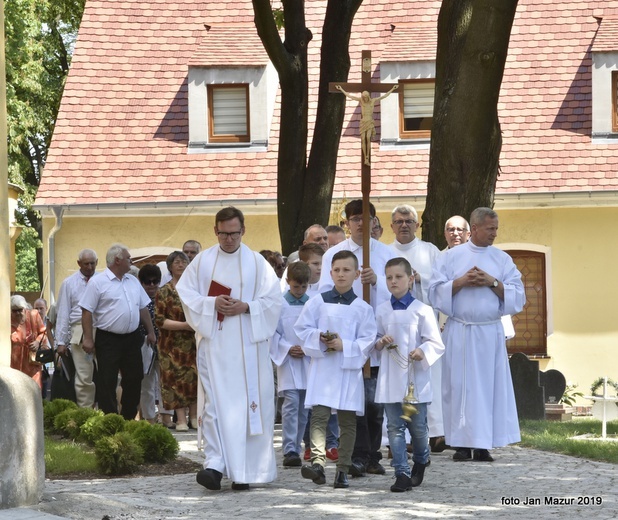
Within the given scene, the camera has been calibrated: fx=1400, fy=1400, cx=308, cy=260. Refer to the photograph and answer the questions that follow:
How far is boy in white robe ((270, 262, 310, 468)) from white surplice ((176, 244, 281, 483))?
1061mm

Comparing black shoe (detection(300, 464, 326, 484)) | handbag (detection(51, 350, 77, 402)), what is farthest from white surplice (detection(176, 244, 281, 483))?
handbag (detection(51, 350, 77, 402))

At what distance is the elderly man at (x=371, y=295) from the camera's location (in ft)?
35.1

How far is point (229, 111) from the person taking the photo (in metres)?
25.3

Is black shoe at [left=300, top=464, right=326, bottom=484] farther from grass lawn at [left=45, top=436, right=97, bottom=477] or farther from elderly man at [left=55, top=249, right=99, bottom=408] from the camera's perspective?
elderly man at [left=55, top=249, right=99, bottom=408]

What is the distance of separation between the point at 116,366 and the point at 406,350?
4.78 meters

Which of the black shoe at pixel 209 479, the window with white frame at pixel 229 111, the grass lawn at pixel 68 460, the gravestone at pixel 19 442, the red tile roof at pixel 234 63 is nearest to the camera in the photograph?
the gravestone at pixel 19 442

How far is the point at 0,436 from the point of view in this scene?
8.42 m

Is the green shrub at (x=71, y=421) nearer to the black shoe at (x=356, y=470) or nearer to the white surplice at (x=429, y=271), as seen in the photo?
the white surplice at (x=429, y=271)

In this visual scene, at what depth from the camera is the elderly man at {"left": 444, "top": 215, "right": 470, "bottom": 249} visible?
40.2 feet

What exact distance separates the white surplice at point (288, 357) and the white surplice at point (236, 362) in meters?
1.13

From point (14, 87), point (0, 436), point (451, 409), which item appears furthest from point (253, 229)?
point (0, 436)

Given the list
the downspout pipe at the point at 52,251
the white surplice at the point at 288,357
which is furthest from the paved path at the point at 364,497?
the downspout pipe at the point at 52,251

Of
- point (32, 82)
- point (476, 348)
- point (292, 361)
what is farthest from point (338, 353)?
point (32, 82)

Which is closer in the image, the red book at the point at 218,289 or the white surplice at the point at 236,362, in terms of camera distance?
the white surplice at the point at 236,362
